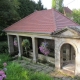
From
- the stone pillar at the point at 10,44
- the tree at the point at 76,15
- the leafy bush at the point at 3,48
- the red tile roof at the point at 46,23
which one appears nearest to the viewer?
the red tile roof at the point at 46,23

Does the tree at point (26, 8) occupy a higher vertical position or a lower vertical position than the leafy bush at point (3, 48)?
higher

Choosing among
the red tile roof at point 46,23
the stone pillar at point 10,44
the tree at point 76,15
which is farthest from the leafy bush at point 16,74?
the tree at point 76,15

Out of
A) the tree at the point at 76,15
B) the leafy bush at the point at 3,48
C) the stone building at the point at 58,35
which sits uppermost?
the tree at the point at 76,15

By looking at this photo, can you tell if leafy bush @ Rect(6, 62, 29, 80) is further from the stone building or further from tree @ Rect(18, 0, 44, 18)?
tree @ Rect(18, 0, 44, 18)

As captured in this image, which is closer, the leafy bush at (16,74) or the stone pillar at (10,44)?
the leafy bush at (16,74)

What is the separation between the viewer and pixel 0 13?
1506 cm

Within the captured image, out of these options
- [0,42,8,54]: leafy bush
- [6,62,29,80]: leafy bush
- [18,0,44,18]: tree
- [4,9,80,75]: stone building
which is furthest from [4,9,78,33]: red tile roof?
[18,0,44,18]: tree

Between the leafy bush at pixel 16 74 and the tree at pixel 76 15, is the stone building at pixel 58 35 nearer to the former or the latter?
the leafy bush at pixel 16 74

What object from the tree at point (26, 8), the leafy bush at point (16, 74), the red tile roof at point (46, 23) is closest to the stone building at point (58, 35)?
the red tile roof at point (46, 23)

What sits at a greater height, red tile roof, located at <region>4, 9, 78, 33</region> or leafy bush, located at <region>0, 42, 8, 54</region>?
red tile roof, located at <region>4, 9, 78, 33</region>

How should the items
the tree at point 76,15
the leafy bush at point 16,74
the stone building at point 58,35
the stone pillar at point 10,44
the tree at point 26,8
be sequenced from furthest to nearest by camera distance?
the tree at point 76,15, the tree at point 26,8, the stone pillar at point 10,44, the stone building at point 58,35, the leafy bush at point 16,74

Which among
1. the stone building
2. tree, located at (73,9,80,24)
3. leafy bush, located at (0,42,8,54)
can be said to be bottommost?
leafy bush, located at (0,42,8,54)

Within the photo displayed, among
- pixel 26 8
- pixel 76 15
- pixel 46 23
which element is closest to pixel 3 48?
pixel 46 23

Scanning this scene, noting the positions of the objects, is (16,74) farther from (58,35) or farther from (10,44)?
(10,44)
